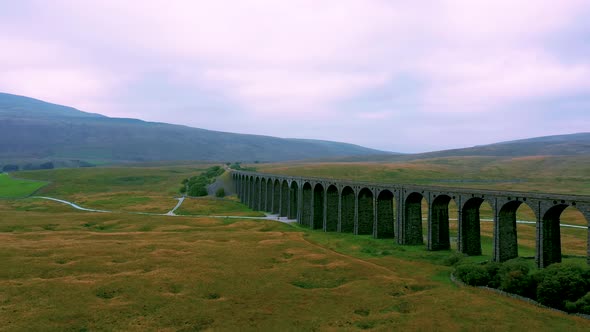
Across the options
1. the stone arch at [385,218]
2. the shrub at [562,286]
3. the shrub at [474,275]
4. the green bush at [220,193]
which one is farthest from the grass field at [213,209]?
the shrub at [562,286]

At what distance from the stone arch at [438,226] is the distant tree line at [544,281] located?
16.9 metres

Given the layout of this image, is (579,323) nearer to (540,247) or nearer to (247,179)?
(540,247)

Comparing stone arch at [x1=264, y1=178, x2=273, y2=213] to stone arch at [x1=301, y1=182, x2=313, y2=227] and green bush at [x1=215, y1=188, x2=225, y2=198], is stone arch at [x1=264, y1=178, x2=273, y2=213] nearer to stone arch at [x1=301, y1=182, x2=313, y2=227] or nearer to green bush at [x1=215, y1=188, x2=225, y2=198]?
stone arch at [x1=301, y1=182, x2=313, y2=227]

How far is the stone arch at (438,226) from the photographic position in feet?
216

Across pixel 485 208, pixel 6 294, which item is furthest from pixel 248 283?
pixel 485 208

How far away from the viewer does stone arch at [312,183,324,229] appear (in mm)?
95188

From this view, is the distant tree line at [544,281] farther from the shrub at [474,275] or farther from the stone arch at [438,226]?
the stone arch at [438,226]

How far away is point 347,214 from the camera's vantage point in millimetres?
86750

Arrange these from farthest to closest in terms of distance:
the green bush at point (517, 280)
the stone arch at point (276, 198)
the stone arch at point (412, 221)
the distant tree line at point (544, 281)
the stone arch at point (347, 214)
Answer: the stone arch at point (276, 198)
the stone arch at point (347, 214)
the stone arch at point (412, 221)
the green bush at point (517, 280)
the distant tree line at point (544, 281)

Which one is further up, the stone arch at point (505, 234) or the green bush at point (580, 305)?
the stone arch at point (505, 234)

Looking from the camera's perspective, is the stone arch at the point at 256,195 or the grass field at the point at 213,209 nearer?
the grass field at the point at 213,209

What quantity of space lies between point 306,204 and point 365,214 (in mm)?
21287

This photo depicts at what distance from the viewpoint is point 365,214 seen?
271 feet

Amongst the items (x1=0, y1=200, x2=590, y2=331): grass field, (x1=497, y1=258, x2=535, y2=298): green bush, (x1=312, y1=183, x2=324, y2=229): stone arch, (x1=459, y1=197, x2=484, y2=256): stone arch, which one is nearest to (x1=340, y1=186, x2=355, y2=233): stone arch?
(x1=312, y1=183, x2=324, y2=229): stone arch
